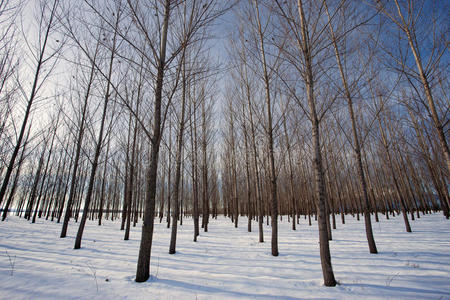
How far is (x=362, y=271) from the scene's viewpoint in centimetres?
365

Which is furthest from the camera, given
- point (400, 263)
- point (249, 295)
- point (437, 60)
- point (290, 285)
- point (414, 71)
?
point (414, 71)

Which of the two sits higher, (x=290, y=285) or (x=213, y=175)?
(x=213, y=175)

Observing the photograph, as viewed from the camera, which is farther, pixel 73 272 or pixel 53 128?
pixel 53 128

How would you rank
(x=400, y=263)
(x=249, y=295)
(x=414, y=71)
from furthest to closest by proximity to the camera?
(x=414, y=71), (x=400, y=263), (x=249, y=295)

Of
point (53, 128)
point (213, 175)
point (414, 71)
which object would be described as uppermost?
point (53, 128)

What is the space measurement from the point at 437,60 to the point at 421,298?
202 inches

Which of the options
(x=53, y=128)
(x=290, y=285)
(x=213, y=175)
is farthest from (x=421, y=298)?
(x=53, y=128)

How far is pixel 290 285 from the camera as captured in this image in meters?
3.07

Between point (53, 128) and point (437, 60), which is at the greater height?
point (53, 128)

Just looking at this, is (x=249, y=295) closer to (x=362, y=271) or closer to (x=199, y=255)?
(x=362, y=271)

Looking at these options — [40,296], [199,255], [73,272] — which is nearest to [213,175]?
[199,255]

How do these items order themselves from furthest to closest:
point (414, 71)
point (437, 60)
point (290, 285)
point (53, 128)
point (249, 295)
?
point (53, 128), point (414, 71), point (437, 60), point (290, 285), point (249, 295)

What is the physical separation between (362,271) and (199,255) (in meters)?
3.84

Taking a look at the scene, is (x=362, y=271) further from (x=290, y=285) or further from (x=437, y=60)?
(x=437, y=60)
